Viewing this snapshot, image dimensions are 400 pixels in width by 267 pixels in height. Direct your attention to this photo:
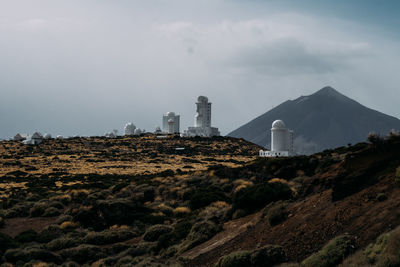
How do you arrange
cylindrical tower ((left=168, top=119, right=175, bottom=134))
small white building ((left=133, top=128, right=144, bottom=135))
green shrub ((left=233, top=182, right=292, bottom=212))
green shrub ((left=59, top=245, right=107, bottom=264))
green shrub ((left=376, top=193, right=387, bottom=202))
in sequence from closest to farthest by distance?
green shrub ((left=376, top=193, right=387, bottom=202))
green shrub ((left=59, top=245, right=107, bottom=264))
green shrub ((left=233, top=182, right=292, bottom=212))
cylindrical tower ((left=168, top=119, right=175, bottom=134))
small white building ((left=133, top=128, right=144, bottom=135))

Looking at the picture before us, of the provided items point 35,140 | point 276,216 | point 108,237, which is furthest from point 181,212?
point 35,140

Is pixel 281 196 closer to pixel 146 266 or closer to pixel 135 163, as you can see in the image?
pixel 146 266

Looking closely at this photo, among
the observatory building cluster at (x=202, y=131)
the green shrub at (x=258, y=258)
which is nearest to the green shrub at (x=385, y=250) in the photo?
the green shrub at (x=258, y=258)

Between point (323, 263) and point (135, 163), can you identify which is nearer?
point (323, 263)

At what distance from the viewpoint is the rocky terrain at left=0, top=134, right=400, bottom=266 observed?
9688mm

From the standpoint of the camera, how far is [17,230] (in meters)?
20.1

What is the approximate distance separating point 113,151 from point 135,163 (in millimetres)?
14189

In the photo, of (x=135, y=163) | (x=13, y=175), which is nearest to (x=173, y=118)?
(x=135, y=163)

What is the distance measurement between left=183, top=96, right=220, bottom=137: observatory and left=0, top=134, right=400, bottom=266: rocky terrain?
51.7 metres

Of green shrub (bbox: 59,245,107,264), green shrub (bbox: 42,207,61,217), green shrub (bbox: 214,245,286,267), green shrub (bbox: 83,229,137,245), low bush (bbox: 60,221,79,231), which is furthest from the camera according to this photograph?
green shrub (bbox: 42,207,61,217)

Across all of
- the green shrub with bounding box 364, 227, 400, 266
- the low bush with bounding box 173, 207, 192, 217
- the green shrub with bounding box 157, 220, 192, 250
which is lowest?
the green shrub with bounding box 157, 220, 192, 250

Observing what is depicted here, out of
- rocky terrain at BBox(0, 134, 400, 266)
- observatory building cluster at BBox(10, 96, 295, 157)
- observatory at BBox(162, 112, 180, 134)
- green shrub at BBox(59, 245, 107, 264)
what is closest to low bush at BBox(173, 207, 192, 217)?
rocky terrain at BBox(0, 134, 400, 266)

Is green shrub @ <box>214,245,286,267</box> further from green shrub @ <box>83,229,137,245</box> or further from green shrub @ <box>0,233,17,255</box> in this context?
green shrub @ <box>0,233,17,255</box>

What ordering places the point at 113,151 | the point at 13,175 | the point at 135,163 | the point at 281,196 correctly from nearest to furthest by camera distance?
the point at 281,196
the point at 13,175
the point at 135,163
the point at 113,151
